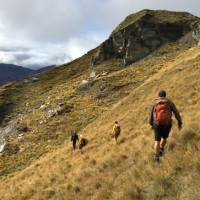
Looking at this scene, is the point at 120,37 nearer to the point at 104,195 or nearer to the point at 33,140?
the point at 33,140

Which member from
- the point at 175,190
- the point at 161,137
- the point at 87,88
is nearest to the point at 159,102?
the point at 161,137

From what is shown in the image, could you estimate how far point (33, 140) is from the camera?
51.5 meters

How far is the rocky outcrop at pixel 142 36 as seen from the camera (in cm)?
8031

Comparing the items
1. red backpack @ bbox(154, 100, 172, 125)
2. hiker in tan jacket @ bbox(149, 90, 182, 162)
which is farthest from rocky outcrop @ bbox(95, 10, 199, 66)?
red backpack @ bbox(154, 100, 172, 125)

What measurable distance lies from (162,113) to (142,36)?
72206 millimetres

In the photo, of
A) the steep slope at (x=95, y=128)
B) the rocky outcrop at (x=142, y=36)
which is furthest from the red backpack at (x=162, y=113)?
the rocky outcrop at (x=142, y=36)

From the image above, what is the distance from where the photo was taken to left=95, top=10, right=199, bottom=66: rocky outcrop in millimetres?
80312

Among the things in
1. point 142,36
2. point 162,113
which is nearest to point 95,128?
point 162,113

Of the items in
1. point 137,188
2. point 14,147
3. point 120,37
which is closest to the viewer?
point 137,188

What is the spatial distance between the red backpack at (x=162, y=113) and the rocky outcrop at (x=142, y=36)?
67.2m

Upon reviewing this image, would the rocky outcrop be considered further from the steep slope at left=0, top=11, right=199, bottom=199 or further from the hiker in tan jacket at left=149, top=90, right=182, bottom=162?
the hiker in tan jacket at left=149, top=90, right=182, bottom=162

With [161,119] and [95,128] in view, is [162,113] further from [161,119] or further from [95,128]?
[95,128]

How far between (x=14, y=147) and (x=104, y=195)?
4006 cm

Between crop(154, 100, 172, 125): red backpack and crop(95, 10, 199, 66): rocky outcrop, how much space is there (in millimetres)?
67231
